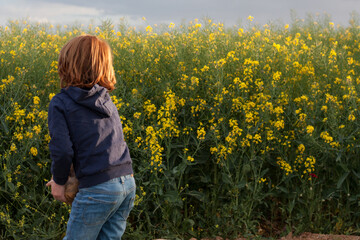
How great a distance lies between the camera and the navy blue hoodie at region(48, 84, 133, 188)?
7.77ft

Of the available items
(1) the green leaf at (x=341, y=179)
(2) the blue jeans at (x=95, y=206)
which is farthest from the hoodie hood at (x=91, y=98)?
(1) the green leaf at (x=341, y=179)

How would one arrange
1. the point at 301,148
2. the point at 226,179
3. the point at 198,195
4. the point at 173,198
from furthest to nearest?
the point at 301,148 < the point at 198,195 < the point at 226,179 < the point at 173,198

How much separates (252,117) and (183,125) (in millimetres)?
718

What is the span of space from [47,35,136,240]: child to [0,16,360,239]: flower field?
5.09ft

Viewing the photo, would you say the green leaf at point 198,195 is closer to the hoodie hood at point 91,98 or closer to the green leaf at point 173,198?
the green leaf at point 173,198

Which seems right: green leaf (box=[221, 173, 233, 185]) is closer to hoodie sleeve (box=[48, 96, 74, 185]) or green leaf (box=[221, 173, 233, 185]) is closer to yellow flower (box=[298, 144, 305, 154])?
yellow flower (box=[298, 144, 305, 154])

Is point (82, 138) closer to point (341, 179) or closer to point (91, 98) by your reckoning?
point (91, 98)

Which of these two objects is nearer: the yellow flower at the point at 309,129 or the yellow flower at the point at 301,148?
the yellow flower at the point at 309,129

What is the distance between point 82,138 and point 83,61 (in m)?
0.41

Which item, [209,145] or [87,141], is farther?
[209,145]

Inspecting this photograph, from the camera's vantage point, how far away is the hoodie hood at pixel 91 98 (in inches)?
94.7

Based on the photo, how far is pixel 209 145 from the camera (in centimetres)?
455

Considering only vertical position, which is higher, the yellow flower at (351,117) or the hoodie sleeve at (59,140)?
the hoodie sleeve at (59,140)

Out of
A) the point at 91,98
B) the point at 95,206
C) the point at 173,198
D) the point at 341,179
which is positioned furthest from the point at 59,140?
the point at 341,179
